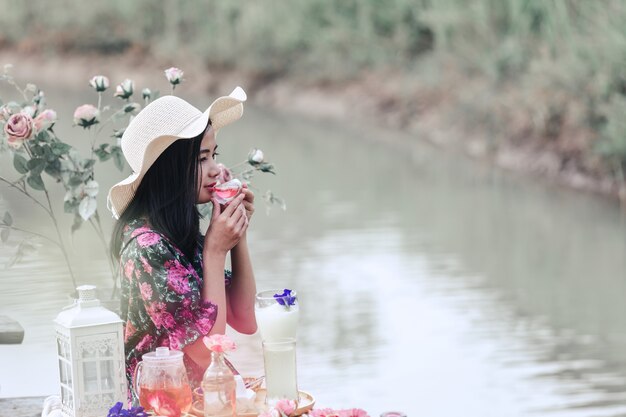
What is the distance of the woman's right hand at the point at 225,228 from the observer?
235 centimetres

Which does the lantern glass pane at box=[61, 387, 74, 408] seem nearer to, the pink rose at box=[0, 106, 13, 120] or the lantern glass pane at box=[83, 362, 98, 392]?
the lantern glass pane at box=[83, 362, 98, 392]

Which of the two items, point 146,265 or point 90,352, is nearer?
point 90,352

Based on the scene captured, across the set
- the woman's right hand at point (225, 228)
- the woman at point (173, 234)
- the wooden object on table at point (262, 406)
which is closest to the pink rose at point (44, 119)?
the woman at point (173, 234)

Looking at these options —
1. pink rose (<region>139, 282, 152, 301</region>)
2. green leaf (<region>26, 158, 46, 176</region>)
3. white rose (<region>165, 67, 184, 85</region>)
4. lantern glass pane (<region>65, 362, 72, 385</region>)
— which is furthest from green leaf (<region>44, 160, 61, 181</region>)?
lantern glass pane (<region>65, 362, 72, 385</region>)

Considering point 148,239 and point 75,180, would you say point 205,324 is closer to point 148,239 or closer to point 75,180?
point 148,239

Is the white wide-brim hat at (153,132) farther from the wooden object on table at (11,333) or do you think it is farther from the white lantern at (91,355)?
the wooden object on table at (11,333)

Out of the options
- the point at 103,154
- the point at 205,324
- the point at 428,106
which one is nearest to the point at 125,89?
the point at 103,154

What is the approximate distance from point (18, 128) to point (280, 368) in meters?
1.11

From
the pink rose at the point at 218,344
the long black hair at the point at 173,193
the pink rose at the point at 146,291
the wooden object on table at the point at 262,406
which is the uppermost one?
the long black hair at the point at 173,193

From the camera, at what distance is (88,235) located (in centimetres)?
785

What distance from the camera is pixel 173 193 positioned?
7.95 feet

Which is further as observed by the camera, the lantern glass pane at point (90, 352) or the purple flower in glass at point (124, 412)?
the lantern glass pane at point (90, 352)

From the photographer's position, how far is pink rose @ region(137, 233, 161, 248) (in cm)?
234

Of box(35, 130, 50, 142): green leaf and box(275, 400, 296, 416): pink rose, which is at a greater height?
box(35, 130, 50, 142): green leaf
